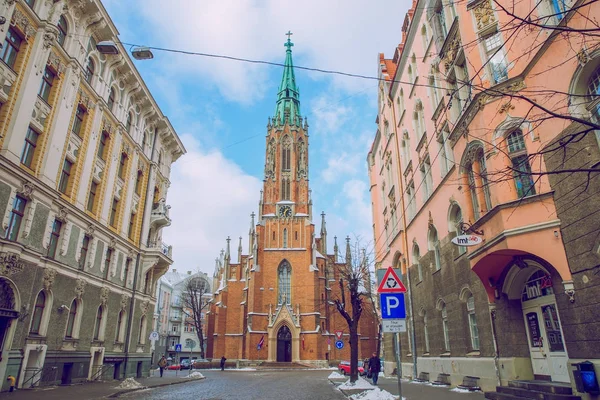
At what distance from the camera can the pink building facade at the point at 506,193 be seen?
29.1 feet

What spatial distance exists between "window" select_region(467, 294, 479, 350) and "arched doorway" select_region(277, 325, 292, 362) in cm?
4366

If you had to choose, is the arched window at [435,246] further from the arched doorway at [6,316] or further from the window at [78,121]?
the window at [78,121]

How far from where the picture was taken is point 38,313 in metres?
16.3

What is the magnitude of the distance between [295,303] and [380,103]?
3470cm

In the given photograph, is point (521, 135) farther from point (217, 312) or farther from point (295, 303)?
point (217, 312)

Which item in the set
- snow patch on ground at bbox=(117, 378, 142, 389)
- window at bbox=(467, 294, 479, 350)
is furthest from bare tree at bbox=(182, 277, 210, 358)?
window at bbox=(467, 294, 479, 350)

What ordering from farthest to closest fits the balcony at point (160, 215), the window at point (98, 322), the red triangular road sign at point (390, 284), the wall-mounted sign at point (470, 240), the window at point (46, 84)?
the balcony at point (160, 215), the window at point (98, 322), the window at point (46, 84), the wall-mounted sign at point (470, 240), the red triangular road sign at point (390, 284)

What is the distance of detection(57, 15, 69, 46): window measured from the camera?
17.9m

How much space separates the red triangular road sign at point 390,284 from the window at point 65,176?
15469 millimetres

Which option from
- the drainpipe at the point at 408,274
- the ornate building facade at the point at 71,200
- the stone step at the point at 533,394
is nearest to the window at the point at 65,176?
the ornate building facade at the point at 71,200

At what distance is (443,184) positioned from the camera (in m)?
16.7

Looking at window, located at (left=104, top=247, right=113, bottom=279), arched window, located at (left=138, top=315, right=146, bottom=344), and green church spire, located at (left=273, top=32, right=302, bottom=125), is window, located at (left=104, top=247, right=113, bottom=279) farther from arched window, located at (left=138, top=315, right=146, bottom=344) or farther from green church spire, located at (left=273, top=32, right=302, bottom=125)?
green church spire, located at (left=273, top=32, right=302, bottom=125)

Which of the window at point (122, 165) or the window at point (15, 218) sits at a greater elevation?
the window at point (122, 165)

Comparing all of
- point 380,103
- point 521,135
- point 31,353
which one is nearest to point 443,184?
point 521,135
